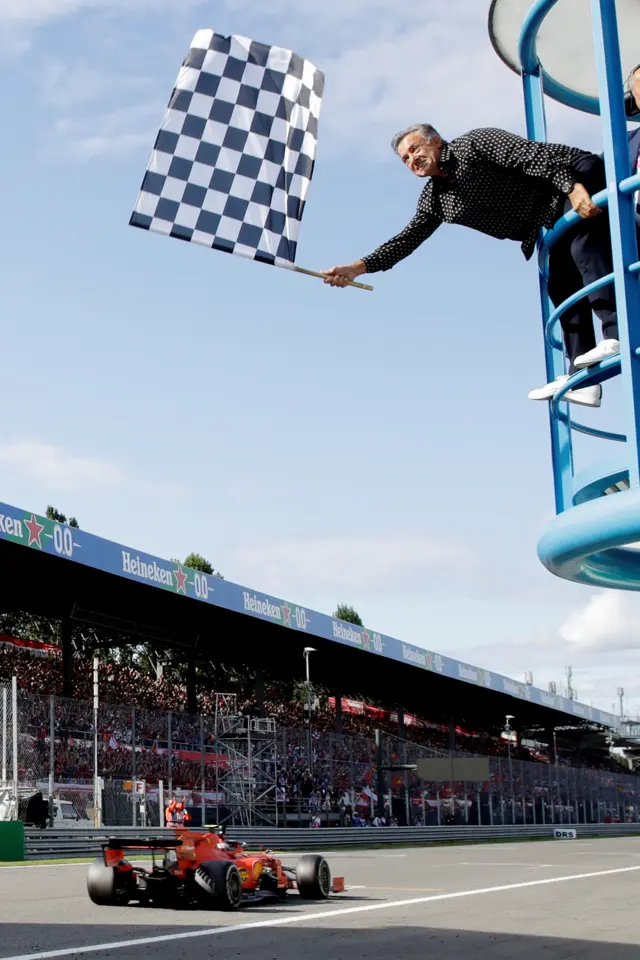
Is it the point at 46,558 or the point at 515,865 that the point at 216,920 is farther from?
the point at 46,558

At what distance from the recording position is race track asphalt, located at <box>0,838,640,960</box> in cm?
821

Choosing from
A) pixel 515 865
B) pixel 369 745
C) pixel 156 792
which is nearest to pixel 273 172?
pixel 515 865

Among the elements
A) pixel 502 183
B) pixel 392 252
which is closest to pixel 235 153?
pixel 392 252

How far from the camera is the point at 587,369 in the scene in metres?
3.23

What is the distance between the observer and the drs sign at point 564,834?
38.7 metres

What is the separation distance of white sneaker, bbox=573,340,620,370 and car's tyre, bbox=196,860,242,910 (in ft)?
29.2

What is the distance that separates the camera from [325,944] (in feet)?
28.5

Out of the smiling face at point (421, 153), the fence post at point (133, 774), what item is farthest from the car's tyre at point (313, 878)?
the fence post at point (133, 774)

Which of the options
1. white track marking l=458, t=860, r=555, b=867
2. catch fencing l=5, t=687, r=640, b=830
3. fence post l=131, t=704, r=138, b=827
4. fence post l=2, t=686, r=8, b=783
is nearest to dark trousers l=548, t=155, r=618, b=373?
catch fencing l=5, t=687, r=640, b=830

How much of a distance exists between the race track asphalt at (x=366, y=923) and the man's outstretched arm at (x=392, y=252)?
5.47 metres

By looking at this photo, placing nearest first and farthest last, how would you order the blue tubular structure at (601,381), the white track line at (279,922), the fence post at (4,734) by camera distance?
the blue tubular structure at (601,381), the white track line at (279,922), the fence post at (4,734)

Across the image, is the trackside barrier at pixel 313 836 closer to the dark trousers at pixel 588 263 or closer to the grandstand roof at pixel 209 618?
the grandstand roof at pixel 209 618

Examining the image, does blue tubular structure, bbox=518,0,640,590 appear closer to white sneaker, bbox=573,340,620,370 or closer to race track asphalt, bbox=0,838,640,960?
white sneaker, bbox=573,340,620,370

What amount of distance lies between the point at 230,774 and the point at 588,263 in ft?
84.0
